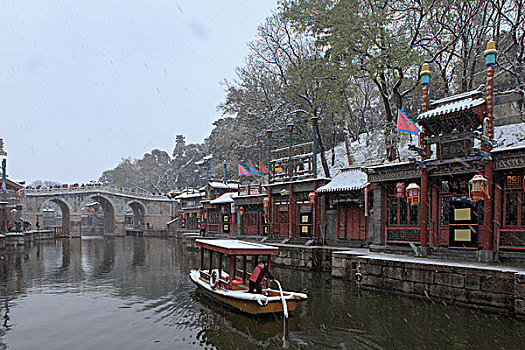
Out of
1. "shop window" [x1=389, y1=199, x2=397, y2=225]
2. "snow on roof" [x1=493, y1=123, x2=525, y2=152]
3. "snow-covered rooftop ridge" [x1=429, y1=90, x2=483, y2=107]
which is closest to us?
"snow-covered rooftop ridge" [x1=429, y1=90, x2=483, y2=107]

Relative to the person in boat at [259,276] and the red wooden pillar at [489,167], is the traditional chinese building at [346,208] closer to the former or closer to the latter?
the red wooden pillar at [489,167]

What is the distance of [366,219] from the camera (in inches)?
772

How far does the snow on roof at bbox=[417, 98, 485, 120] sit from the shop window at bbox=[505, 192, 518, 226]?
316cm

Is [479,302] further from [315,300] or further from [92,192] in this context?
[92,192]

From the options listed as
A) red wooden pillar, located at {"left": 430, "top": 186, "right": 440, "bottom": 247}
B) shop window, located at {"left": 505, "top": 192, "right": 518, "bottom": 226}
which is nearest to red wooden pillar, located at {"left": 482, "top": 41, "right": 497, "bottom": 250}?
shop window, located at {"left": 505, "top": 192, "right": 518, "bottom": 226}

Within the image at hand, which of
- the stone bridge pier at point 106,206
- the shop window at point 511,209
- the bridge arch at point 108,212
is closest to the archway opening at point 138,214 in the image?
the stone bridge pier at point 106,206

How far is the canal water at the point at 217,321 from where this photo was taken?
9070mm

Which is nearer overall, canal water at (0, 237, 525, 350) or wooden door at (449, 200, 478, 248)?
canal water at (0, 237, 525, 350)

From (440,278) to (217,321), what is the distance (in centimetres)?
708

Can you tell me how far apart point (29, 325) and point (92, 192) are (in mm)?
47223

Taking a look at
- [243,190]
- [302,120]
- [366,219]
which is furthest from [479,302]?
[302,120]

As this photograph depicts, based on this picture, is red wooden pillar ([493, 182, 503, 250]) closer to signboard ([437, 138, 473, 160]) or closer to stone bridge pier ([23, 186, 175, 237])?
signboard ([437, 138, 473, 160])

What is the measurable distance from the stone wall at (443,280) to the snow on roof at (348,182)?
14.0ft

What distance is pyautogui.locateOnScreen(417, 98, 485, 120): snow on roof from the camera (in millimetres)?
13270
